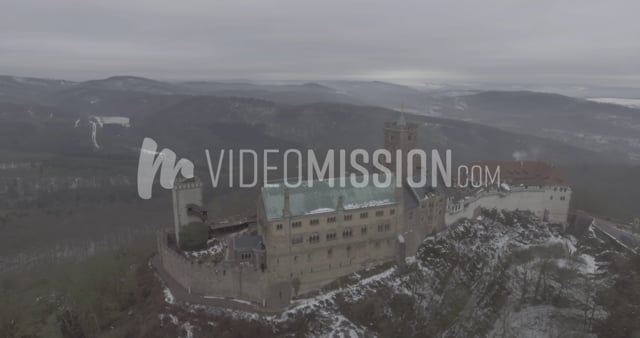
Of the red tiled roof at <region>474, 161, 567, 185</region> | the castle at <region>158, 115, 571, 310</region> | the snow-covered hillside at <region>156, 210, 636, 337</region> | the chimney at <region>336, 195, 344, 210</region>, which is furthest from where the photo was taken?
the red tiled roof at <region>474, 161, 567, 185</region>

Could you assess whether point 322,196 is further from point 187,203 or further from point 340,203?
point 187,203

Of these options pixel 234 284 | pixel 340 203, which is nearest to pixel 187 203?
pixel 234 284

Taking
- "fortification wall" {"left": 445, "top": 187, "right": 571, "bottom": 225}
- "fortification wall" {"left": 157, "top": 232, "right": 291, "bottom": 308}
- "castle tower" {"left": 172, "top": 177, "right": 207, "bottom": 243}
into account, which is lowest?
"fortification wall" {"left": 157, "top": 232, "right": 291, "bottom": 308}

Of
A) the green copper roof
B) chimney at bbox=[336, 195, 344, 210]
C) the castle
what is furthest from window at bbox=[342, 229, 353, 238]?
chimney at bbox=[336, 195, 344, 210]

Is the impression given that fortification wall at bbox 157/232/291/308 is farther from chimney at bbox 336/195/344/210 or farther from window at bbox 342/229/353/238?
chimney at bbox 336/195/344/210

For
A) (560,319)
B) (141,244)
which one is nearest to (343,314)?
(560,319)

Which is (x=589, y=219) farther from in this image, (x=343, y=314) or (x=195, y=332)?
(x=195, y=332)
